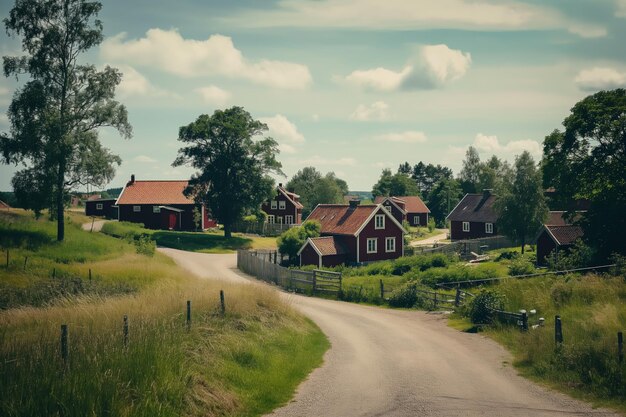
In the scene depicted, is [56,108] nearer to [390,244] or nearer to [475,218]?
[390,244]

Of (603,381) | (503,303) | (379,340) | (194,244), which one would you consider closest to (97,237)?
(194,244)

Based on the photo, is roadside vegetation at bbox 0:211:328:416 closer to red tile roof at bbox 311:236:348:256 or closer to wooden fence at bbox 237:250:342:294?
wooden fence at bbox 237:250:342:294

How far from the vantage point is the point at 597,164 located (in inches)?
1722

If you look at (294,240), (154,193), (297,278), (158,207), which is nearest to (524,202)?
(294,240)

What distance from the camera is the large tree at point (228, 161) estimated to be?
2514 inches

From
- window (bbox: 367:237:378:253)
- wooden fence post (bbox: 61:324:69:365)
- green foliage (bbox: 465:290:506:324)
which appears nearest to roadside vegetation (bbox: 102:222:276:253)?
window (bbox: 367:237:378:253)

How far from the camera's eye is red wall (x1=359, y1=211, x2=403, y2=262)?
53.3m

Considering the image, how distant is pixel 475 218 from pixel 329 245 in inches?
1349

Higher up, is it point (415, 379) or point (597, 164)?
point (597, 164)

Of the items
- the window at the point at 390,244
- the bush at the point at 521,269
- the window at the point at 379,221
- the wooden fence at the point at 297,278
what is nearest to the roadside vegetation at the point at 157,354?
the wooden fence at the point at 297,278

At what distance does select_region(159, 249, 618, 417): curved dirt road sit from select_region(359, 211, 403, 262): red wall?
26.1 metres


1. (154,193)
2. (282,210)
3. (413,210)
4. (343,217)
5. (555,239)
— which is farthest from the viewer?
(413,210)

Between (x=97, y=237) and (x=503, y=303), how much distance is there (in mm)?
36036

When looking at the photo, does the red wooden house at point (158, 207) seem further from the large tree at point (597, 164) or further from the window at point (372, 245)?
the large tree at point (597, 164)
